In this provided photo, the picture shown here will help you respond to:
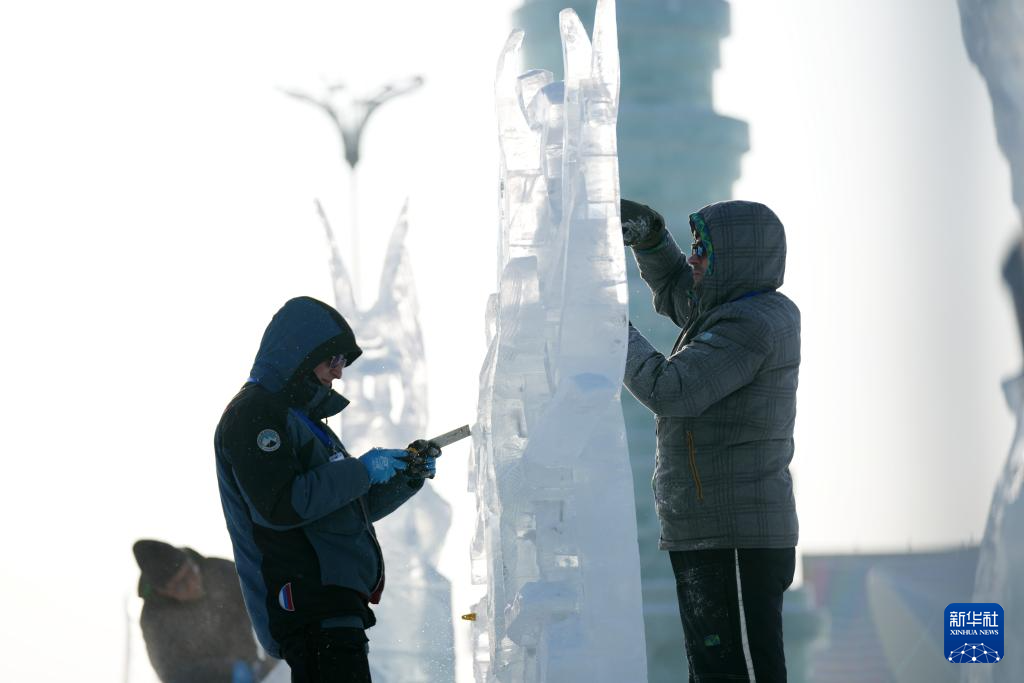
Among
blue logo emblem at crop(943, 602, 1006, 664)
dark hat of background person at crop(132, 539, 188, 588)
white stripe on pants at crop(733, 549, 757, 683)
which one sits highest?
white stripe on pants at crop(733, 549, 757, 683)

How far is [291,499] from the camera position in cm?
252

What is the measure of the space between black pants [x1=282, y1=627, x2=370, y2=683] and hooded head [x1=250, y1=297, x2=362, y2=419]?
1.61 ft

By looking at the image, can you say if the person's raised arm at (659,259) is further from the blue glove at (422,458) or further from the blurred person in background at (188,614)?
the blurred person in background at (188,614)

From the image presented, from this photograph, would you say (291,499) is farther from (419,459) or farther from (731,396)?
(731,396)

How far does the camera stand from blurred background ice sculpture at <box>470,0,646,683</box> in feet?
7.86

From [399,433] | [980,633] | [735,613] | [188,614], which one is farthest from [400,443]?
[735,613]

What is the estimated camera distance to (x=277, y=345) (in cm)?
271

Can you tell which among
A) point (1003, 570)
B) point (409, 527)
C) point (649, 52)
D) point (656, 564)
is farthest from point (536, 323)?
point (649, 52)

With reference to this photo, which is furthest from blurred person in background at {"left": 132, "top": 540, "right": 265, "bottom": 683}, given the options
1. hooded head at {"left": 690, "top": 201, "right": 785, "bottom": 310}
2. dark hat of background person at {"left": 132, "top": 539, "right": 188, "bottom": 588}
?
hooded head at {"left": 690, "top": 201, "right": 785, "bottom": 310}

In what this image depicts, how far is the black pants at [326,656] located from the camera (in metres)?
2.54

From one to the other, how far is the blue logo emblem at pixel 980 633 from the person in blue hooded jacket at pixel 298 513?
4.27m

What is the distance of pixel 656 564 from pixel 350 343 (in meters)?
8.59

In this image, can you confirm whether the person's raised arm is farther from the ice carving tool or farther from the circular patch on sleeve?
the circular patch on sleeve

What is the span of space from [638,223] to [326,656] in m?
1.23
